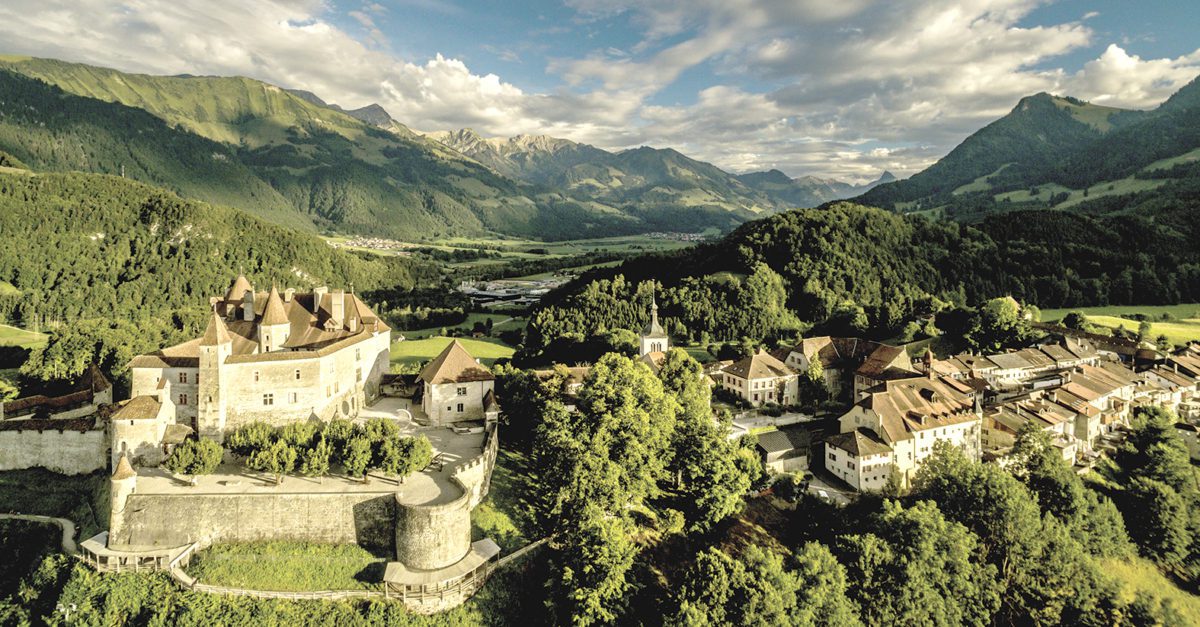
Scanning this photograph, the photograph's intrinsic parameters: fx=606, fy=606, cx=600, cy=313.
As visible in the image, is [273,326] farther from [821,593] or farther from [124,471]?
[821,593]

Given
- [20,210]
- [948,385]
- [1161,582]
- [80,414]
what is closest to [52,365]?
[80,414]

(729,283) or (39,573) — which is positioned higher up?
(729,283)

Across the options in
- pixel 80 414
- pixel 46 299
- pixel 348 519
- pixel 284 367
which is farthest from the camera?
pixel 46 299

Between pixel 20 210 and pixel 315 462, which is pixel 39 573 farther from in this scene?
pixel 20 210

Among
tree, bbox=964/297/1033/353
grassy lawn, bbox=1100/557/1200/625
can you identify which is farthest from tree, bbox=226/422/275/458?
tree, bbox=964/297/1033/353

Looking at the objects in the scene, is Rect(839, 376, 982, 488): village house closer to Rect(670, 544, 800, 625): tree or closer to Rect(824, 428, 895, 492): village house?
Rect(824, 428, 895, 492): village house

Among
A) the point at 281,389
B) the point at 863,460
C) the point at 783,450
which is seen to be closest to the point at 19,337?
the point at 281,389

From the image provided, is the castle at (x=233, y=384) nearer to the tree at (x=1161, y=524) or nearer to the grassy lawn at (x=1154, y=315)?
the tree at (x=1161, y=524)

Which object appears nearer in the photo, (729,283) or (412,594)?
(412,594)

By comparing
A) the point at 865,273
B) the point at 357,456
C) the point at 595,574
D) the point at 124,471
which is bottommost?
the point at 595,574
